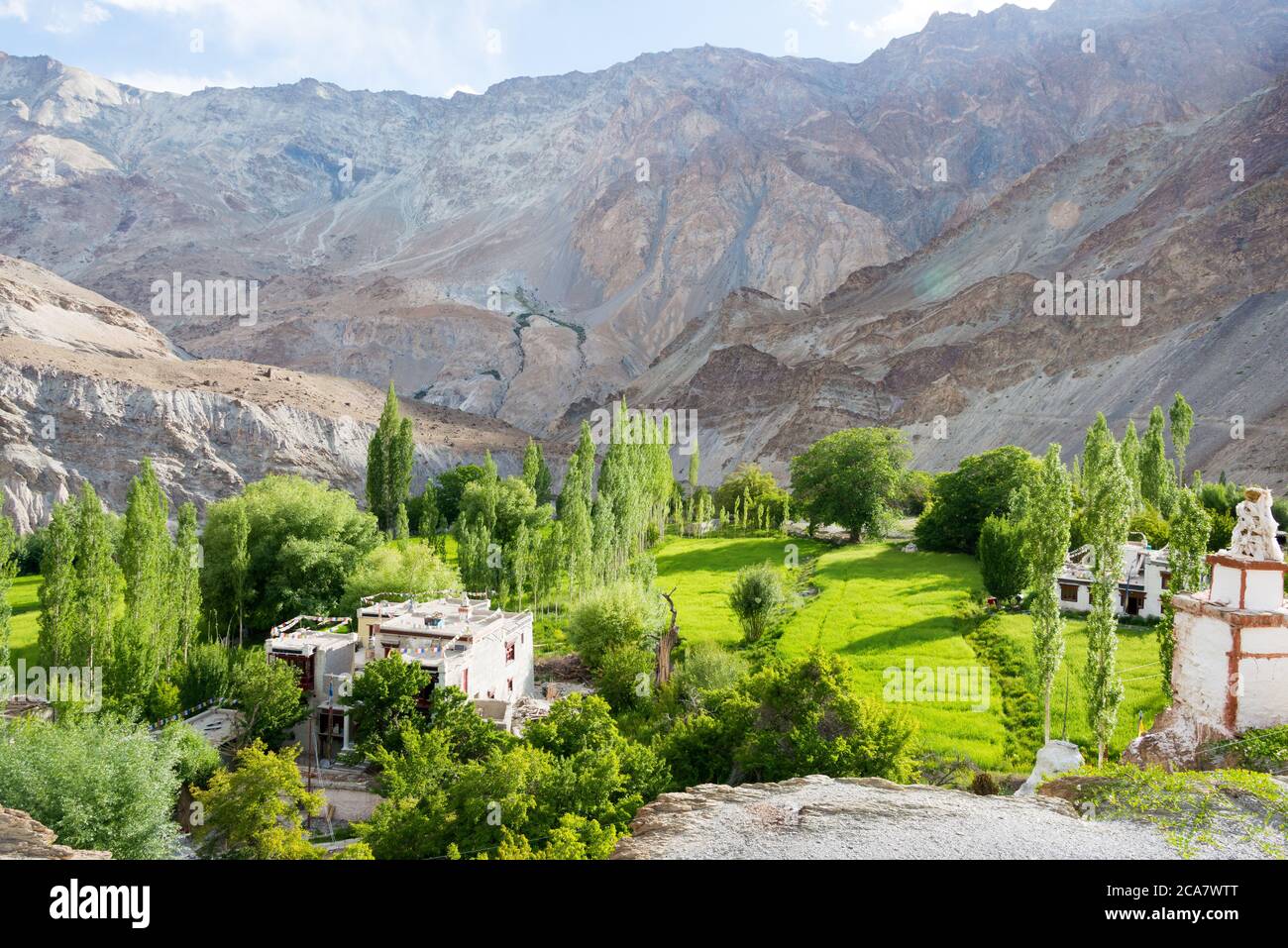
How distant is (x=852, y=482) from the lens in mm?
56656

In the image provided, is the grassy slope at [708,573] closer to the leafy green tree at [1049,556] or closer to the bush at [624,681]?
the bush at [624,681]

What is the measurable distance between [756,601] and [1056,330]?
242 ft

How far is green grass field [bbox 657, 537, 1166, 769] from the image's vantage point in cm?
2555

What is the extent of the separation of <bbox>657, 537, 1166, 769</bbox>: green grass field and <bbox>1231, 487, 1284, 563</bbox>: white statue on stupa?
9.83 m

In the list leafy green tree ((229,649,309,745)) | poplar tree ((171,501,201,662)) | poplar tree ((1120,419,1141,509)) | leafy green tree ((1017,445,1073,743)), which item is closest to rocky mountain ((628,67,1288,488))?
poplar tree ((1120,419,1141,509))

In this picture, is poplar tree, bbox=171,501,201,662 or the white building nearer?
the white building

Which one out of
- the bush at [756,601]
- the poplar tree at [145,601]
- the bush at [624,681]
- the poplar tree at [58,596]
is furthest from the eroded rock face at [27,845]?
the bush at [756,601]

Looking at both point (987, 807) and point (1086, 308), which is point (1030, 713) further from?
point (1086, 308)

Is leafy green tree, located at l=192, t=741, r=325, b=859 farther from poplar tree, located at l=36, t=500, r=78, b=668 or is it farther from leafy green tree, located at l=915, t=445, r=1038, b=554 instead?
leafy green tree, located at l=915, t=445, r=1038, b=554

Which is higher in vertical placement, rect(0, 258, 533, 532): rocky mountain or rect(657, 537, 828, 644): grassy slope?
rect(0, 258, 533, 532): rocky mountain

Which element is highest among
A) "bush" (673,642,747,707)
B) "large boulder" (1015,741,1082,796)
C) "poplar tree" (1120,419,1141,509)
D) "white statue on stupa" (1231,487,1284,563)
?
"poplar tree" (1120,419,1141,509)

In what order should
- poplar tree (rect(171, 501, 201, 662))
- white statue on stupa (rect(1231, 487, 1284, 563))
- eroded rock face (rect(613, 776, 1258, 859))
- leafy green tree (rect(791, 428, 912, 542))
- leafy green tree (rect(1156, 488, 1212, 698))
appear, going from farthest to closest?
leafy green tree (rect(791, 428, 912, 542)), poplar tree (rect(171, 501, 201, 662)), leafy green tree (rect(1156, 488, 1212, 698)), white statue on stupa (rect(1231, 487, 1284, 563)), eroded rock face (rect(613, 776, 1258, 859))

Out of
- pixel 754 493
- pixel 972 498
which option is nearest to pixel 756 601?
pixel 972 498

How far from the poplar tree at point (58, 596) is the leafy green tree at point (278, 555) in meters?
10.5
